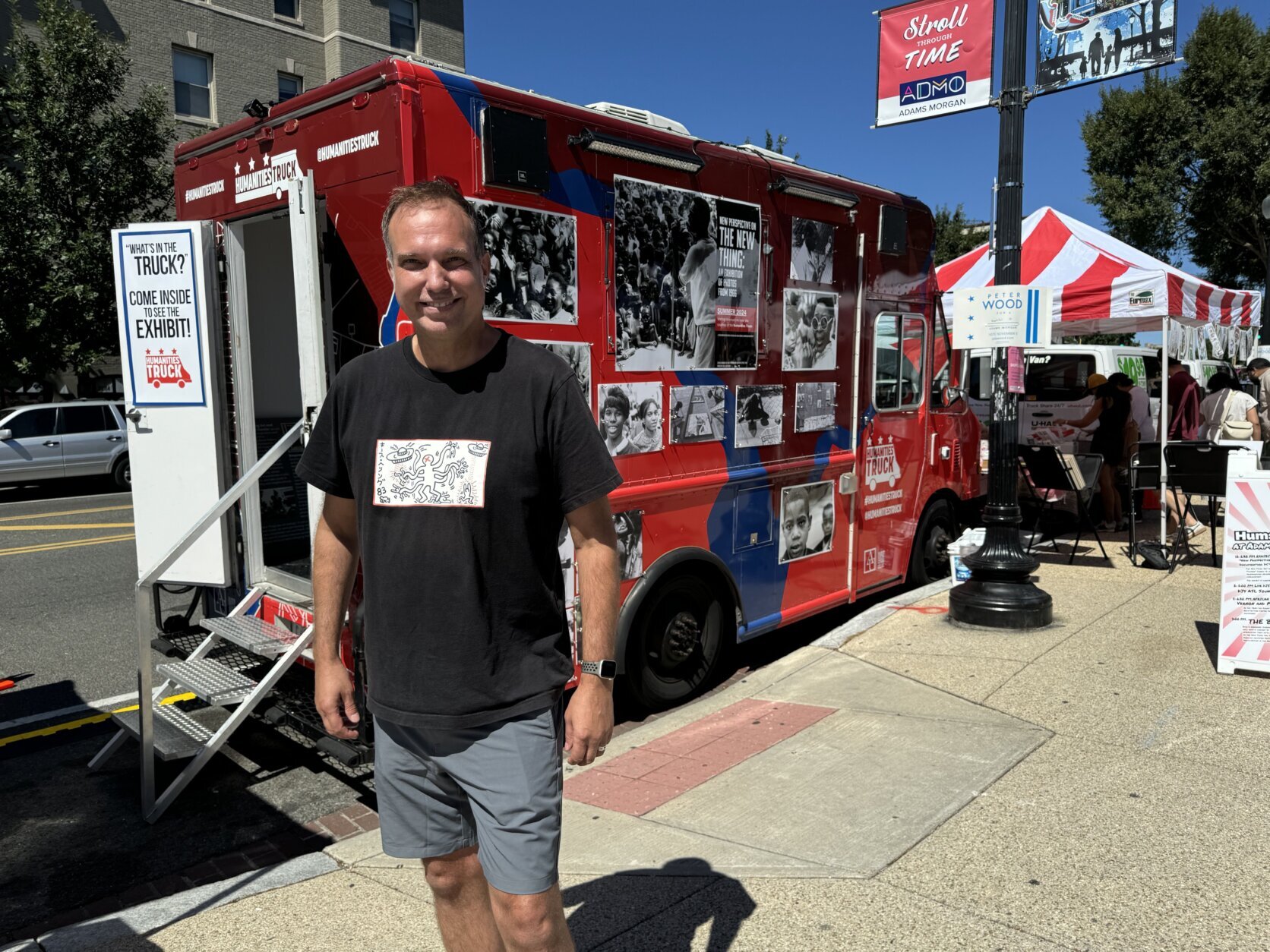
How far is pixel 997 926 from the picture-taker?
2902mm

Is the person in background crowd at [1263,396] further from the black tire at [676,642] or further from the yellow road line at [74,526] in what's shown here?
the yellow road line at [74,526]

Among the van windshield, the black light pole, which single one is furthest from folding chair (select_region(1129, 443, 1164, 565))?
the van windshield

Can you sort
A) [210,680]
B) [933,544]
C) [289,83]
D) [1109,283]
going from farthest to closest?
[289,83] → [1109,283] → [933,544] → [210,680]

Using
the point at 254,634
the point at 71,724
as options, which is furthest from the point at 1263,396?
the point at 71,724

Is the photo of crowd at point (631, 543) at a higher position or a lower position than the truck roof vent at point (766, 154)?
lower

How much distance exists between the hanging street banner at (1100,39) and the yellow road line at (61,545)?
10149 mm

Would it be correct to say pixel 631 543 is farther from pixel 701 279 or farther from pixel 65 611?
Result: pixel 65 611

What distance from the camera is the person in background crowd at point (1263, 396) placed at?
9.88 metres

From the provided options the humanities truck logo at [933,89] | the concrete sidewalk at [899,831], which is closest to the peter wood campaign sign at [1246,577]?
the concrete sidewalk at [899,831]

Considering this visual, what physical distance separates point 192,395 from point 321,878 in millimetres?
2424

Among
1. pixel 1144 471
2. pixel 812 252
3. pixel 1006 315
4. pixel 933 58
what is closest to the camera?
pixel 812 252

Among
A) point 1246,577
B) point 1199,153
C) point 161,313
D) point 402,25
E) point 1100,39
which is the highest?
point 402,25

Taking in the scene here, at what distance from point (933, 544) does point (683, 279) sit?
145 inches

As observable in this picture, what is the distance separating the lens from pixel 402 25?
28766 millimetres
